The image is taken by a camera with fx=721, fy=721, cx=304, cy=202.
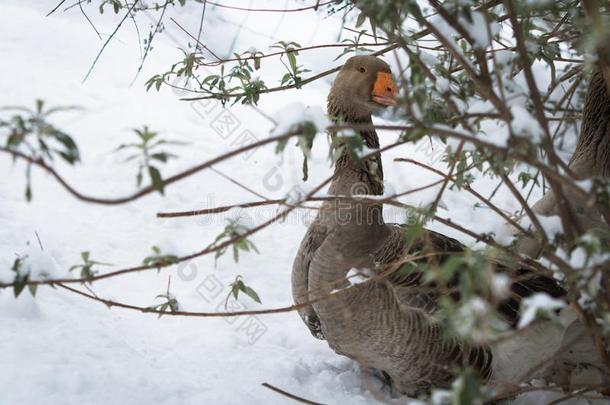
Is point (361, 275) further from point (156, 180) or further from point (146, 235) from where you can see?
point (146, 235)

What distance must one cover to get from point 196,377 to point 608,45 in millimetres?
1912

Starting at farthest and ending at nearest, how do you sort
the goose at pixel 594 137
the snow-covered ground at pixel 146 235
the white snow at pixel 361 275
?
the goose at pixel 594 137 → the snow-covered ground at pixel 146 235 → the white snow at pixel 361 275

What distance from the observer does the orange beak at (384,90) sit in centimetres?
290

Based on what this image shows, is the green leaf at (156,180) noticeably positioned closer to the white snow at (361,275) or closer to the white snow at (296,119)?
the white snow at (296,119)

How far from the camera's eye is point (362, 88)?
2.95 meters

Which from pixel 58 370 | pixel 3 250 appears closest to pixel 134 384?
pixel 58 370

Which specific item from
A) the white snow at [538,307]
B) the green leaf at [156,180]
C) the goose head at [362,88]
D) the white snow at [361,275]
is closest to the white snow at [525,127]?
the white snow at [538,307]

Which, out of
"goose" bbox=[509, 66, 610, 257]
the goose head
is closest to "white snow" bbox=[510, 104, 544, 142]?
the goose head

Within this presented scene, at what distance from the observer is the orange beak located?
2.90 metres

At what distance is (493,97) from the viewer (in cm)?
153

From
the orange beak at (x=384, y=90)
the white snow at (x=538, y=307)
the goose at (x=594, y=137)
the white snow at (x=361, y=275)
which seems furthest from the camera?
the goose at (x=594, y=137)

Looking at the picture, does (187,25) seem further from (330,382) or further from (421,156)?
(330,382)

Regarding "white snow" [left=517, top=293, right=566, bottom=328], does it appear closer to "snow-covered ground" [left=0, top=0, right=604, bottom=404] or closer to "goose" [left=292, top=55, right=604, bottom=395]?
"snow-covered ground" [left=0, top=0, right=604, bottom=404]

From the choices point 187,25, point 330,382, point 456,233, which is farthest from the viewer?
point 187,25
